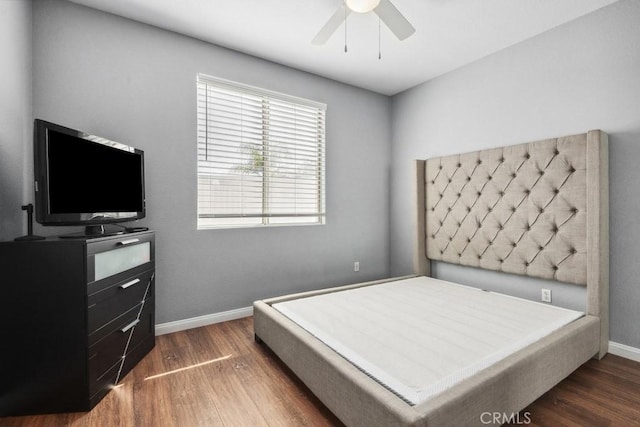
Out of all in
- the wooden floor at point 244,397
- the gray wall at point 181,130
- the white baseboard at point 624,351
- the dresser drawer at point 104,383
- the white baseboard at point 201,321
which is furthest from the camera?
the white baseboard at point 201,321

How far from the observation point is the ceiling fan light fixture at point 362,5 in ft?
5.59

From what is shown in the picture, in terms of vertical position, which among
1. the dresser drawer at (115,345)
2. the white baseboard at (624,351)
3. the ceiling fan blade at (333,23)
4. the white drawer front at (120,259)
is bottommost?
the white baseboard at (624,351)

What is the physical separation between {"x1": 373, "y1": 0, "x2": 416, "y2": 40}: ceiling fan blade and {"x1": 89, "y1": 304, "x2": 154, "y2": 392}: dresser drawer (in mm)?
2403

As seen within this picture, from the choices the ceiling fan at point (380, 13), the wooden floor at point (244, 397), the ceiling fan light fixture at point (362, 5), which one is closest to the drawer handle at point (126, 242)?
the wooden floor at point (244, 397)

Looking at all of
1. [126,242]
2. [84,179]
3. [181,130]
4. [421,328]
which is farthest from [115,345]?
[421,328]

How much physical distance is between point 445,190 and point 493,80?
3.52ft

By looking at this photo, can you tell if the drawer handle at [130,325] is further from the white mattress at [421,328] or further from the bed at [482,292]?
the white mattress at [421,328]

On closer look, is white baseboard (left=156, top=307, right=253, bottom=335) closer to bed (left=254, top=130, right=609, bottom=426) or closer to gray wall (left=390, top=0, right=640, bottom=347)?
bed (left=254, top=130, right=609, bottom=426)

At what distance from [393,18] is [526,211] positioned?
5.88 feet

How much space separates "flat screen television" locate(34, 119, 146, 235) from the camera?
151cm

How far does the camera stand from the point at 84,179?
5.72 feet

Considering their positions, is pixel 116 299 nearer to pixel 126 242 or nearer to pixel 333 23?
pixel 126 242

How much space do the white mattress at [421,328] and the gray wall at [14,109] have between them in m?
1.68

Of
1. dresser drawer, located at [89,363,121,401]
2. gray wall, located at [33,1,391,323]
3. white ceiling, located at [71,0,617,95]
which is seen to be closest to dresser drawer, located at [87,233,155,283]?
gray wall, located at [33,1,391,323]
